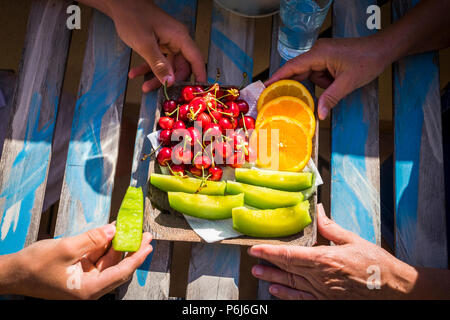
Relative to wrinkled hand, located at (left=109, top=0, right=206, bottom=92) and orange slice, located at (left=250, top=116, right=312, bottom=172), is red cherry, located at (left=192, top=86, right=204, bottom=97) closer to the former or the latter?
wrinkled hand, located at (left=109, top=0, right=206, bottom=92)

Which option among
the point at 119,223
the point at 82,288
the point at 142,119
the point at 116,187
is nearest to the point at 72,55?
the point at 116,187

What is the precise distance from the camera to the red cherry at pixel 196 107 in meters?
1.11

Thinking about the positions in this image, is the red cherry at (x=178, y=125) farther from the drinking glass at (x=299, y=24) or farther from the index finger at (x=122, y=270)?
the drinking glass at (x=299, y=24)

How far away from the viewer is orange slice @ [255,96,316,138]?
114 centimetres

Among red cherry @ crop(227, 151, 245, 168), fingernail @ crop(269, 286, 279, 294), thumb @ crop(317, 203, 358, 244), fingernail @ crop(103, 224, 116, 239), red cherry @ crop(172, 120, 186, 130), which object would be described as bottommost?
fingernail @ crop(269, 286, 279, 294)

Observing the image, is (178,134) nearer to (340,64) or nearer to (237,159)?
(237,159)

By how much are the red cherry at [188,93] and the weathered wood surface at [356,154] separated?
57cm

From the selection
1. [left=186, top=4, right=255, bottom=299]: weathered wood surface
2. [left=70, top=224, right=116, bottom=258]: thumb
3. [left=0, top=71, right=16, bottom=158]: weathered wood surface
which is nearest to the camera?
[left=70, top=224, right=116, bottom=258]: thumb

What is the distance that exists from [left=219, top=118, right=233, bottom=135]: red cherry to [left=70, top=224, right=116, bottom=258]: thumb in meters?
0.52

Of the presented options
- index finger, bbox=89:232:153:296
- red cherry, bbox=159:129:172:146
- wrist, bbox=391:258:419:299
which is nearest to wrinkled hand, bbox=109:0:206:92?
red cherry, bbox=159:129:172:146

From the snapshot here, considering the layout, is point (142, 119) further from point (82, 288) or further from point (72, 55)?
point (72, 55)

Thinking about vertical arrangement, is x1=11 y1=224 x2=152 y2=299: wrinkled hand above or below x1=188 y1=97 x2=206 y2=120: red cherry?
below

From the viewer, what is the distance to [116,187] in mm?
1958

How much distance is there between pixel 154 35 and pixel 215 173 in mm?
576
